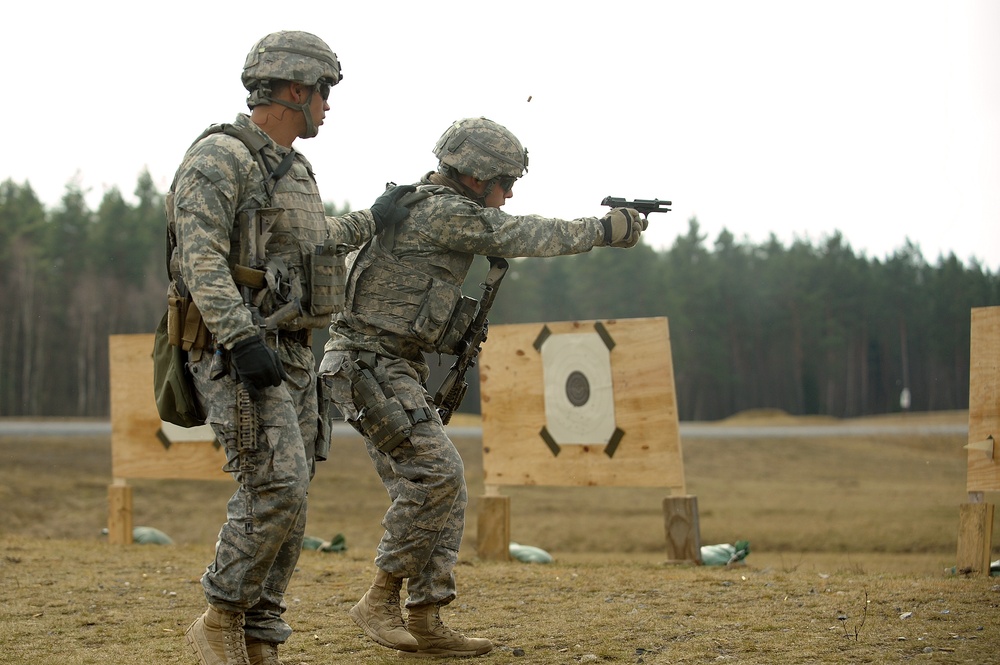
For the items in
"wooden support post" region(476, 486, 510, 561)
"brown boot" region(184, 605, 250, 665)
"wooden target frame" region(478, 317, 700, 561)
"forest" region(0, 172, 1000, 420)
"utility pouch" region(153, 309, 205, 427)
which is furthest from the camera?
"forest" region(0, 172, 1000, 420)

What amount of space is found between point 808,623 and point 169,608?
354cm

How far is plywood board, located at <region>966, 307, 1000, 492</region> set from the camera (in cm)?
741

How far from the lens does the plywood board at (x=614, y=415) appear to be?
839 cm

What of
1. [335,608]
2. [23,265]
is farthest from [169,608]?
[23,265]

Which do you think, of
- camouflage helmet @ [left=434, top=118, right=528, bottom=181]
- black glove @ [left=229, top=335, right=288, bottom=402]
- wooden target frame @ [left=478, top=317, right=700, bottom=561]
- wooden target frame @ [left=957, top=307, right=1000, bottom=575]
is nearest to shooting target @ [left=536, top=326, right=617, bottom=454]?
wooden target frame @ [left=478, top=317, right=700, bottom=561]

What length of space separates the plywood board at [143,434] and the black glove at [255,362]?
5724mm

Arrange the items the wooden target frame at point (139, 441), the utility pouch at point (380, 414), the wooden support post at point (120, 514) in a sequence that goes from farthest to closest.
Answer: the wooden support post at point (120, 514)
the wooden target frame at point (139, 441)
the utility pouch at point (380, 414)

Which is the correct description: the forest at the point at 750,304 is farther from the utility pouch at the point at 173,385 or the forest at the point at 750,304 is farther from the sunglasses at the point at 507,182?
the utility pouch at the point at 173,385

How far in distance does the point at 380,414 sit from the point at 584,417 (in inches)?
152

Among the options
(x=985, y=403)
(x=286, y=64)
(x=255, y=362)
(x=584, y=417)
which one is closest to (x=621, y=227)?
(x=286, y=64)

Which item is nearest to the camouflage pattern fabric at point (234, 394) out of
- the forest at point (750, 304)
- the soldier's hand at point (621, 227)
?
the soldier's hand at point (621, 227)

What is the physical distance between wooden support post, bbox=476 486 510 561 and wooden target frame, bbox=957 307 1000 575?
3304 millimetres

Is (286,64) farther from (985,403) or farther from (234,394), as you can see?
(985,403)

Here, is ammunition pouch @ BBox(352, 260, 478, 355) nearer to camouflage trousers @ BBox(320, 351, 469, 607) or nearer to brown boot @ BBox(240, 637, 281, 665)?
camouflage trousers @ BBox(320, 351, 469, 607)
